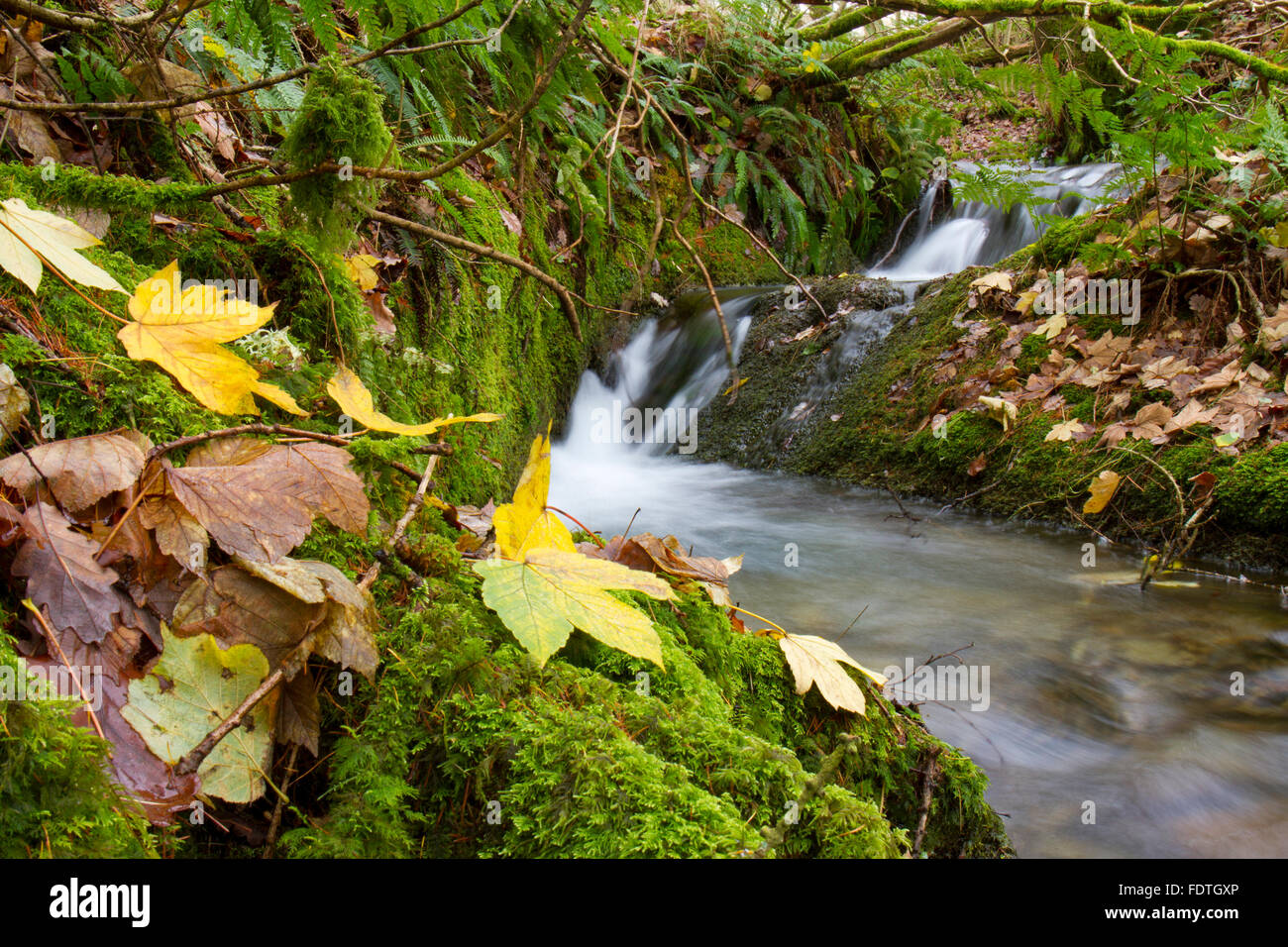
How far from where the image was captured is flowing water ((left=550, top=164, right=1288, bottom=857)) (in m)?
2.24

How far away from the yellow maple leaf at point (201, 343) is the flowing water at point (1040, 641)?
209 cm

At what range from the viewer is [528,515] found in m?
1.41

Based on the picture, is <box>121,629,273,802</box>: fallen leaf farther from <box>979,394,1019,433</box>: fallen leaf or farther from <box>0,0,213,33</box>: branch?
<box>979,394,1019,433</box>: fallen leaf

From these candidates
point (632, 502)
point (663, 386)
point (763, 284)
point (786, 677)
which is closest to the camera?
point (786, 677)

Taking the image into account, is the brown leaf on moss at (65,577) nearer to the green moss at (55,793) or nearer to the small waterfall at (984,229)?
the green moss at (55,793)

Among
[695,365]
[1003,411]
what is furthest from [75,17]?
[695,365]

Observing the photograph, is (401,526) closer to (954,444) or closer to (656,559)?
(656,559)

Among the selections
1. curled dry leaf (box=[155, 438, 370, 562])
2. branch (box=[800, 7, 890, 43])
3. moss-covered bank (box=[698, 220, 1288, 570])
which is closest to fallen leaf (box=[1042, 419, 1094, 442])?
moss-covered bank (box=[698, 220, 1288, 570])

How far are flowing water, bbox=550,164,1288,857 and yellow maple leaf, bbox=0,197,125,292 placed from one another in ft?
7.78

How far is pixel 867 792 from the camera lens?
1435mm

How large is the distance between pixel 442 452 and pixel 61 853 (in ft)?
3.43

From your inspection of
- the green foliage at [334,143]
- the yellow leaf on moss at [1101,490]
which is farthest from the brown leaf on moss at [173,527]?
the yellow leaf on moss at [1101,490]
